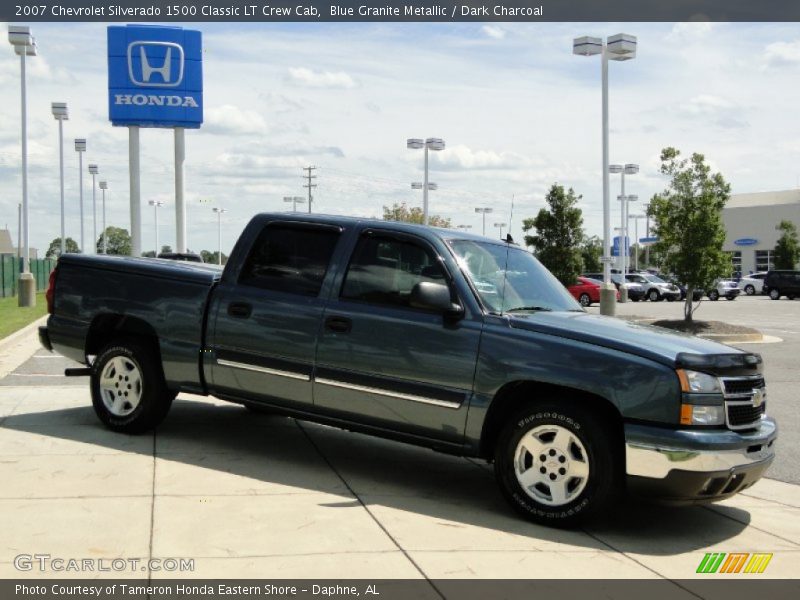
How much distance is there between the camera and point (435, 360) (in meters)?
6.30

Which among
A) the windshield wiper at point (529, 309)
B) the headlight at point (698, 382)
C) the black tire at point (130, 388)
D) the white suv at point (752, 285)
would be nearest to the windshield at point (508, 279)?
the windshield wiper at point (529, 309)

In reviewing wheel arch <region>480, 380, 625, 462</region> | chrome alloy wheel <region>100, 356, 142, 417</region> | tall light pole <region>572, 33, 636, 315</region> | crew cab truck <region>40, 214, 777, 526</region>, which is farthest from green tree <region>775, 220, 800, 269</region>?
wheel arch <region>480, 380, 625, 462</region>

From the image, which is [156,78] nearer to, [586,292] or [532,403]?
[586,292]

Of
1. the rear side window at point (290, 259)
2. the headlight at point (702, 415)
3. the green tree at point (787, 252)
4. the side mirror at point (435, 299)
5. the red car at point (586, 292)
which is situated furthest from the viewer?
the green tree at point (787, 252)

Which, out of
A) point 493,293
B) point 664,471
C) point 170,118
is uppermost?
point 170,118

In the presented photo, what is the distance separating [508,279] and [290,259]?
→ 1.69 metres

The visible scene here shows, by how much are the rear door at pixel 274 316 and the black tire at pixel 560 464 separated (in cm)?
164

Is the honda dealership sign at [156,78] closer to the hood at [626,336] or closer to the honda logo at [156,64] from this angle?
the honda logo at [156,64]

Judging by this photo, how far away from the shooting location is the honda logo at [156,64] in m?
29.2

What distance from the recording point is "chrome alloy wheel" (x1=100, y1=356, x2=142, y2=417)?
312 inches

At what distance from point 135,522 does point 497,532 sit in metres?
2.14

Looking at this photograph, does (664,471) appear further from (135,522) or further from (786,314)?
(786,314)

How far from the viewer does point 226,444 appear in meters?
7.87
